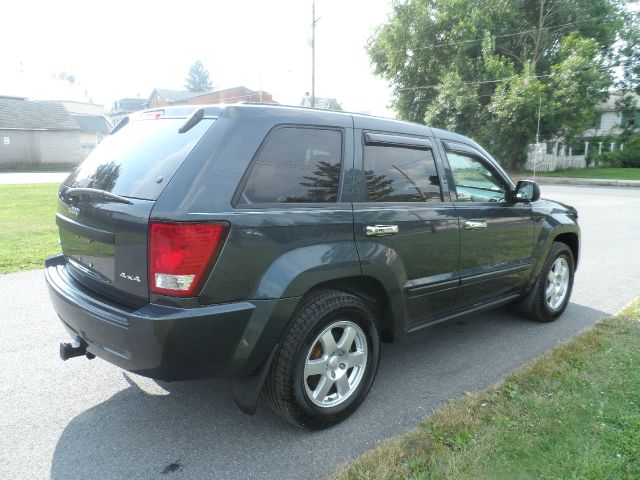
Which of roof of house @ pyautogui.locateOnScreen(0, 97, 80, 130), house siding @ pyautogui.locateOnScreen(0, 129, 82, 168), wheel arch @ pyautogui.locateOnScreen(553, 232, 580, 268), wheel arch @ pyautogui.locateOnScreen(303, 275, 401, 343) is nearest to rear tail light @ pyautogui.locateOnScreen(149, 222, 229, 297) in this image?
wheel arch @ pyautogui.locateOnScreen(303, 275, 401, 343)

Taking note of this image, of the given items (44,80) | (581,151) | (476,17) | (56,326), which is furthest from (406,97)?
(44,80)

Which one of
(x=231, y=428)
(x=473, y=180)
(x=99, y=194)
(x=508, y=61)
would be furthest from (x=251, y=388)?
(x=508, y=61)

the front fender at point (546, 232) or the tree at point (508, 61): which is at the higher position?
the tree at point (508, 61)

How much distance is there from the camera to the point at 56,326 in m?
4.37

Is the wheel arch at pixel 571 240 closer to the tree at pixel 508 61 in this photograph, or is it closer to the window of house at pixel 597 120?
the tree at pixel 508 61

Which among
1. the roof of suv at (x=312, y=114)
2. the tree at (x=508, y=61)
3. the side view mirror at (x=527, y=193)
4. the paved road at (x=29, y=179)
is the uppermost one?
the tree at (x=508, y=61)

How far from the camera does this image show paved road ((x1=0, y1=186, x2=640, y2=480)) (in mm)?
2549

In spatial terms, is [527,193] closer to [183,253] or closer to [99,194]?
[183,253]

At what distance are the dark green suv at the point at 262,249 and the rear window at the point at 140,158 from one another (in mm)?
13

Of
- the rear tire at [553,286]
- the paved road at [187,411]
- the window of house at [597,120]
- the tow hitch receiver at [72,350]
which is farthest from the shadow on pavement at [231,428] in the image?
the window of house at [597,120]

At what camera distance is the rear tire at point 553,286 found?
466cm

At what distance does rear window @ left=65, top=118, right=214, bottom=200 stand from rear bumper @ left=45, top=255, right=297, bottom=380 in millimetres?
625

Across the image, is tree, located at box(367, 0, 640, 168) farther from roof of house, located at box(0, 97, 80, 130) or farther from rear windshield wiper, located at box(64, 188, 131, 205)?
roof of house, located at box(0, 97, 80, 130)

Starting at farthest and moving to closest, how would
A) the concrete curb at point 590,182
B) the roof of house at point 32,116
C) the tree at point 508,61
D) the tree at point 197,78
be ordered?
the tree at point 197,78 → the roof of house at point 32,116 → the tree at point 508,61 → the concrete curb at point 590,182
